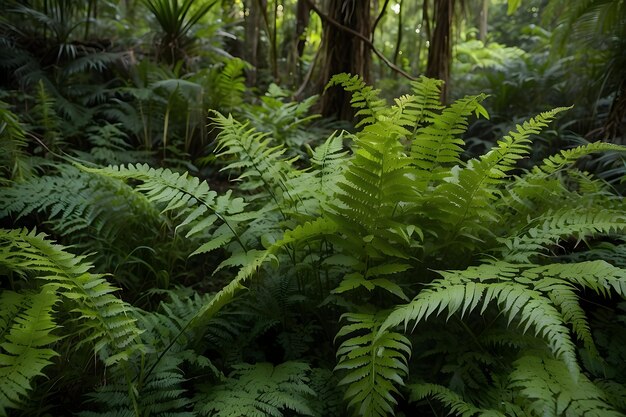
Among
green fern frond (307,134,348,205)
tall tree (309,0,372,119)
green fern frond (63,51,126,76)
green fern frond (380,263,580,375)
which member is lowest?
green fern frond (380,263,580,375)

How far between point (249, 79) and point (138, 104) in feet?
6.60

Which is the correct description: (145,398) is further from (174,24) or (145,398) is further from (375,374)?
(174,24)

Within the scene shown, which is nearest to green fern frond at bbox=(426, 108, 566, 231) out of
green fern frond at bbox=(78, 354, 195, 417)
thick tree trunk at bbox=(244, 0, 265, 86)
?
green fern frond at bbox=(78, 354, 195, 417)

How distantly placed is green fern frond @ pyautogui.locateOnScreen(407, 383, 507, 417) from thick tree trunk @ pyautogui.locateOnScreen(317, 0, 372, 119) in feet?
9.18

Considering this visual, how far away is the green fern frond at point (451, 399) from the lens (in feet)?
4.09

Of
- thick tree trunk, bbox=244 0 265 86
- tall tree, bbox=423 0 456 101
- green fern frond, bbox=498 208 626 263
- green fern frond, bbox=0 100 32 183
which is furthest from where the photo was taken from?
thick tree trunk, bbox=244 0 265 86

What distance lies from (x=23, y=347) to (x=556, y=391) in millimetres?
1471

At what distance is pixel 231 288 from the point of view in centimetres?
132

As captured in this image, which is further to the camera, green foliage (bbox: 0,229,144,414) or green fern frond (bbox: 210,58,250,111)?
green fern frond (bbox: 210,58,250,111)

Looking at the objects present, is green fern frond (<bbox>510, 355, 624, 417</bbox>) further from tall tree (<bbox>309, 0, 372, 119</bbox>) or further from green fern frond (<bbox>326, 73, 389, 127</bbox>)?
tall tree (<bbox>309, 0, 372, 119</bbox>)

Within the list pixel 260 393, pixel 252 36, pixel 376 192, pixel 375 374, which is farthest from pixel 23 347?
pixel 252 36

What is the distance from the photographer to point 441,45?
11.9ft

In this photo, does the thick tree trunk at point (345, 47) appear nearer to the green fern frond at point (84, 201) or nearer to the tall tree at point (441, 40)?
the tall tree at point (441, 40)

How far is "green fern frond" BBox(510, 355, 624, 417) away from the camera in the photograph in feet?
3.74
